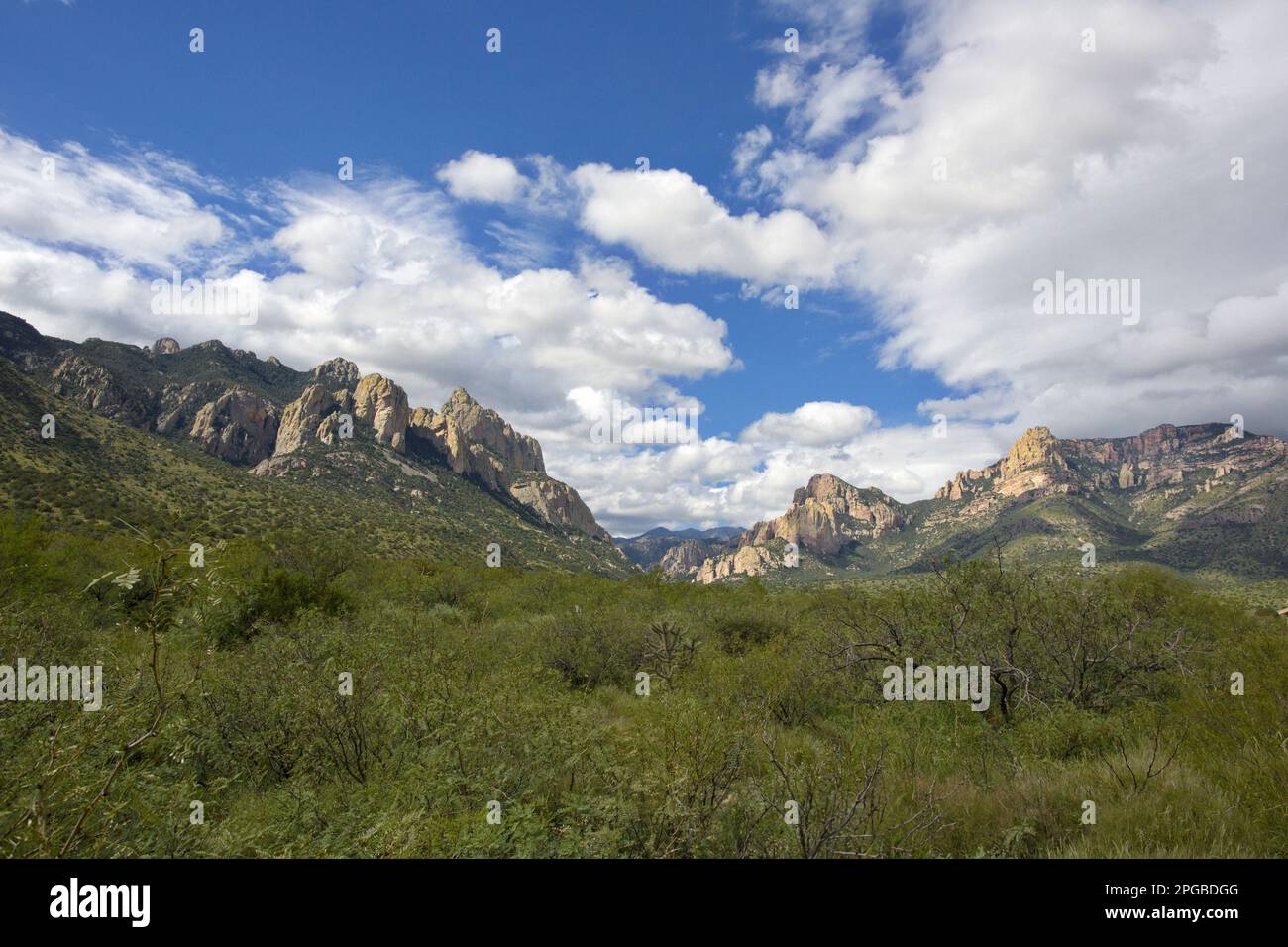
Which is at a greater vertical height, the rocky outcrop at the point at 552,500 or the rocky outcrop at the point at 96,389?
the rocky outcrop at the point at 96,389

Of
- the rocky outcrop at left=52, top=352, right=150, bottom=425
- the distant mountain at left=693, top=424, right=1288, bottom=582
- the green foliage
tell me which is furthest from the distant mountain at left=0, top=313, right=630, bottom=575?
the distant mountain at left=693, top=424, right=1288, bottom=582

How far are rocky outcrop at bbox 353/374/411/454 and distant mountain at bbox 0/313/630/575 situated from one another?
52 cm

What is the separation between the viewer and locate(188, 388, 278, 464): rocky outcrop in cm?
11718

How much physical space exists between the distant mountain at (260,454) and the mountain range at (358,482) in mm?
319

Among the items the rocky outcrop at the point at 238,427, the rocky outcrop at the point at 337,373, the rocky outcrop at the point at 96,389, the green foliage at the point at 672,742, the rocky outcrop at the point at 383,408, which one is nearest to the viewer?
the green foliage at the point at 672,742

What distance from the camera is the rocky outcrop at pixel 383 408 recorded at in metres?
134

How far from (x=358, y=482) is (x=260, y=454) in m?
55.8

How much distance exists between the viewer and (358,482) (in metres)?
90.4

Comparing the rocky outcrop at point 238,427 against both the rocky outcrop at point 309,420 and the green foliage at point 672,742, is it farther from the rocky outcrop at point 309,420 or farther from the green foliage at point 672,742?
the green foliage at point 672,742

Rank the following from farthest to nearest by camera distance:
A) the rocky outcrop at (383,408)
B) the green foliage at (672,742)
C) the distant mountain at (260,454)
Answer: the rocky outcrop at (383,408)
the distant mountain at (260,454)
the green foliage at (672,742)

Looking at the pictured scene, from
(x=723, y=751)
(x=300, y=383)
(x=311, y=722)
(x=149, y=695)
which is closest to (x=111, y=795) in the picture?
(x=311, y=722)

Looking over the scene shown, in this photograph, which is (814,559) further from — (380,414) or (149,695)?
(149,695)

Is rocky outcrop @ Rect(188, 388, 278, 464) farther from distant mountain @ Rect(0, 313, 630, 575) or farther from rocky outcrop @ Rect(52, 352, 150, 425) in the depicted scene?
rocky outcrop @ Rect(52, 352, 150, 425)

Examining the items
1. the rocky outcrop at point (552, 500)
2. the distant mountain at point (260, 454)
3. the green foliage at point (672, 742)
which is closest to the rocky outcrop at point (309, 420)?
the distant mountain at point (260, 454)
